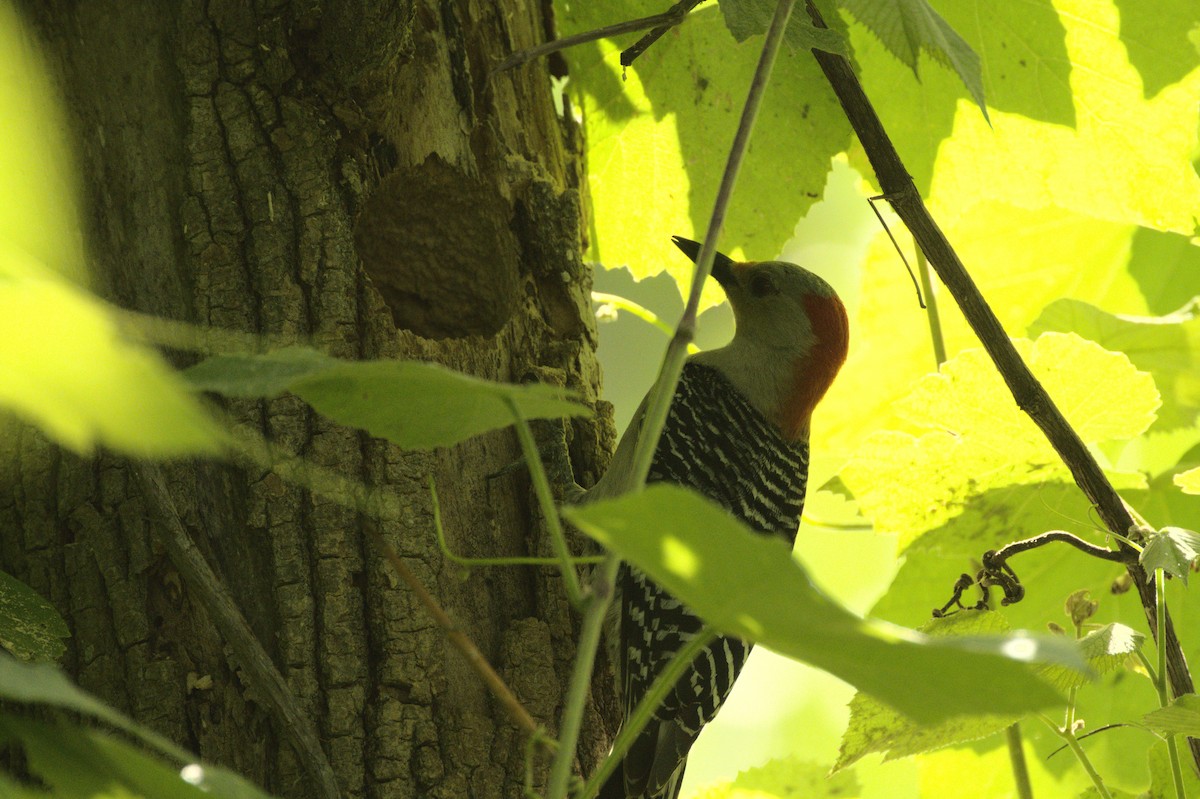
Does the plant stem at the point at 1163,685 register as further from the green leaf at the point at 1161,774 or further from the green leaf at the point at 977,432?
the green leaf at the point at 977,432

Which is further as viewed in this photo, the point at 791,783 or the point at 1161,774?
the point at 791,783

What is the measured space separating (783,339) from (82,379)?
109 inches

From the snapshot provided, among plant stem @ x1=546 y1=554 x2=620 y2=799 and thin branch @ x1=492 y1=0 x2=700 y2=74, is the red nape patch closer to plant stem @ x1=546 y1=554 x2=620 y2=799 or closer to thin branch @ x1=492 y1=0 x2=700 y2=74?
thin branch @ x1=492 y1=0 x2=700 y2=74

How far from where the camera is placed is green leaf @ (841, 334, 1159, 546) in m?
1.95

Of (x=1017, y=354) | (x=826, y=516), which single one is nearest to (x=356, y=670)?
(x=1017, y=354)

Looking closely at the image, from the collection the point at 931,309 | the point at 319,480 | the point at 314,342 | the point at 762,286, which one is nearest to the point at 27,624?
the point at 319,480

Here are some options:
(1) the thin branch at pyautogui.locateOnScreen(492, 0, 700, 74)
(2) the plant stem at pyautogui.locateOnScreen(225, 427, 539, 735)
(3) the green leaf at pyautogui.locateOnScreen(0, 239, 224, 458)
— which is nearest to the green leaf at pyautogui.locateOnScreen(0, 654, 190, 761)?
(3) the green leaf at pyautogui.locateOnScreen(0, 239, 224, 458)

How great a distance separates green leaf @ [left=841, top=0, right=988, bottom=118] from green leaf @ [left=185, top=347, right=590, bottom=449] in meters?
0.80

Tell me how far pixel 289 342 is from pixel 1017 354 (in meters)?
1.19

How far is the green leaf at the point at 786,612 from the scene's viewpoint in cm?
70

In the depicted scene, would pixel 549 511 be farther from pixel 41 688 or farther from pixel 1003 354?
pixel 1003 354

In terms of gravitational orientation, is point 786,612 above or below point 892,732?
above

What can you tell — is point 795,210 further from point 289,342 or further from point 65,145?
point 65,145

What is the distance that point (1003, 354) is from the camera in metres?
1.82
